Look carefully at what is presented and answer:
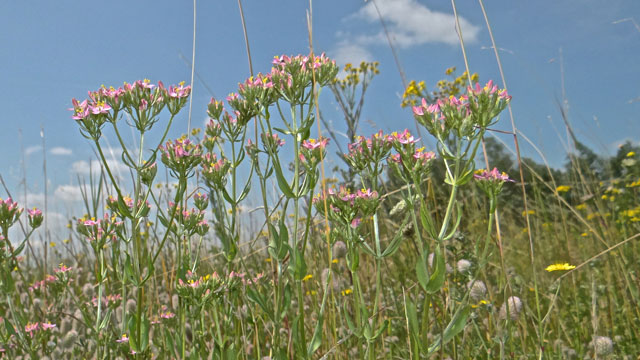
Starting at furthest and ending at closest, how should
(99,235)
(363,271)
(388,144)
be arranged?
(363,271) → (99,235) → (388,144)

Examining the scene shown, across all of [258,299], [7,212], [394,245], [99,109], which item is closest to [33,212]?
[7,212]

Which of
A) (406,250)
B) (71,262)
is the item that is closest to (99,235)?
(406,250)

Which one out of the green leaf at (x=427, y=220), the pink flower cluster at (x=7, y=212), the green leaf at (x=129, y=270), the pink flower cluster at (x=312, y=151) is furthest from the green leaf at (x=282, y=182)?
the pink flower cluster at (x=7, y=212)

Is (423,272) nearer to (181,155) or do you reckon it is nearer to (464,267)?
(464,267)

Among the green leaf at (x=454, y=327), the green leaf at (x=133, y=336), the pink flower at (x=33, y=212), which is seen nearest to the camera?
the green leaf at (x=454, y=327)

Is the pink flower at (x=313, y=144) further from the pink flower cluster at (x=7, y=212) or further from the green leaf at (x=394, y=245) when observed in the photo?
the pink flower cluster at (x=7, y=212)

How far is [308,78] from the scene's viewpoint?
166 centimetres

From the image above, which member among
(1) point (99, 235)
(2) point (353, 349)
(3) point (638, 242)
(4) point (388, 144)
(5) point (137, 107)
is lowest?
(2) point (353, 349)

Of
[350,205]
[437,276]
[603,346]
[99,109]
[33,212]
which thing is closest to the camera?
[437,276]

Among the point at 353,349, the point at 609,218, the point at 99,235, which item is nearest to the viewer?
the point at 99,235

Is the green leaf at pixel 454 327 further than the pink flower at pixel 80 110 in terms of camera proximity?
No

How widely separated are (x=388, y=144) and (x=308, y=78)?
38 cm

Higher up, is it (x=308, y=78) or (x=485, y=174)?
(x=308, y=78)

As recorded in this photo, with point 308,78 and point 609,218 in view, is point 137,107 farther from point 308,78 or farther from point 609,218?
point 609,218
